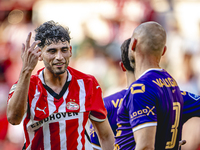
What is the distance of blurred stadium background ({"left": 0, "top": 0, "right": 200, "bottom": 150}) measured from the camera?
7.71 meters

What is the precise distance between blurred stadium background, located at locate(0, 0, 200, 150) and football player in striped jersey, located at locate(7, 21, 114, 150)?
4.49 m

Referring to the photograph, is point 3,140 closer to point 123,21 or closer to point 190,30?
point 123,21

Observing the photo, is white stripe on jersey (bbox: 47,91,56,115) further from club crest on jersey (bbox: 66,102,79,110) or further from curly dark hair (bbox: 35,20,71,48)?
curly dark hair (bbox: 35,20,71,48)

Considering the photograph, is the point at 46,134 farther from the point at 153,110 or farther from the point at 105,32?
the point at 105,32

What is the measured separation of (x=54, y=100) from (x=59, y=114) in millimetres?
153

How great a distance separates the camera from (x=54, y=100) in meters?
2.94

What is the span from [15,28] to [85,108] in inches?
224

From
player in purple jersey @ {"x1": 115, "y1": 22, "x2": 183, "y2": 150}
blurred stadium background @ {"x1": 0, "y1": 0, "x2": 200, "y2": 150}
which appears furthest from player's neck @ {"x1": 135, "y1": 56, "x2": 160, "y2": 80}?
blurred stadium background @ {"x1": 0, "y1": 0, "x2": 200, "y2": 150}

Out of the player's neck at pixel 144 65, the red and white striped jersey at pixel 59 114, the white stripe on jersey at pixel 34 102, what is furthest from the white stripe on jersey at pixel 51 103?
the player's neck at pixel 144 65

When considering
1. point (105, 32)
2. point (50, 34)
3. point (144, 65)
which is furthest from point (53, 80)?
point (105, 32)

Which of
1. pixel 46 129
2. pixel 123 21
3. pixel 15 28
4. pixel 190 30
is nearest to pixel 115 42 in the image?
pixel 123 21

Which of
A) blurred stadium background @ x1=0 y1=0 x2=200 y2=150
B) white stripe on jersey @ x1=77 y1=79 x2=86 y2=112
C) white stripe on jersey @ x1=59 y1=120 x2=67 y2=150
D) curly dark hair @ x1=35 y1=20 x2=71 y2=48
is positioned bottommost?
white stripe on jersey @ x1=59 y1=120 x2=67 y2=150

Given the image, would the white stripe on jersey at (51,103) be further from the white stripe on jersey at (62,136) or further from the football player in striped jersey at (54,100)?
the white stripe on jersey at (62,136)

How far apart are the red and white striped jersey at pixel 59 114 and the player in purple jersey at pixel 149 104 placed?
22.0 inches
